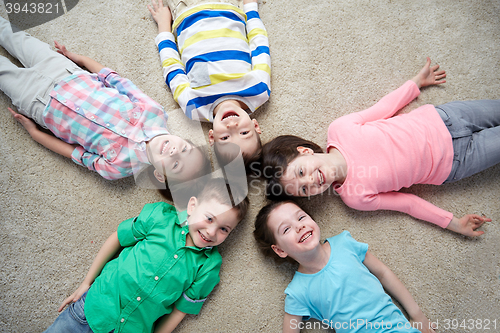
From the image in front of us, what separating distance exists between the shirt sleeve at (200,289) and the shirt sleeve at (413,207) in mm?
591

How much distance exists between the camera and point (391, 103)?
109cm

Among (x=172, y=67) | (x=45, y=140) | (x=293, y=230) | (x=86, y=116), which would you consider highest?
(x=172, y=67)

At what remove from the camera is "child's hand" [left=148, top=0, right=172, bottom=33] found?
1152mm

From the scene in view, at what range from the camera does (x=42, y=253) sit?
109 centimetres

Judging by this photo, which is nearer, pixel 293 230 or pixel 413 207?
pixel 293 230

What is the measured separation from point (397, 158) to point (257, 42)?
70 cm

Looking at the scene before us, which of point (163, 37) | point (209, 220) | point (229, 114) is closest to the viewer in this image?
point (209, 220)

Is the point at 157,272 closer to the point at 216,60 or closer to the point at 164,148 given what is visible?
the point at 164,148

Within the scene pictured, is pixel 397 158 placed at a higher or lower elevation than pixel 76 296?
higher

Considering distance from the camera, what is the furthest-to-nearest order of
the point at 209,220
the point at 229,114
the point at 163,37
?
the point at 163,37, the point at 229,114, the point at 209,220

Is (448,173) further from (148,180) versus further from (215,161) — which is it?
(148,180)

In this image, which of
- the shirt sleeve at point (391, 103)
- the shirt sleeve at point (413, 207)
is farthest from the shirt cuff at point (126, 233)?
the shirt sleeve at point (391, 103)

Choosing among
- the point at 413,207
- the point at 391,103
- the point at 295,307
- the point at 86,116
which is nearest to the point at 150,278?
the point at 295,307

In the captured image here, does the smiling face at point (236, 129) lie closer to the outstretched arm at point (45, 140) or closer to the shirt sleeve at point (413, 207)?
the shirt sleeve at point (413, 207)
